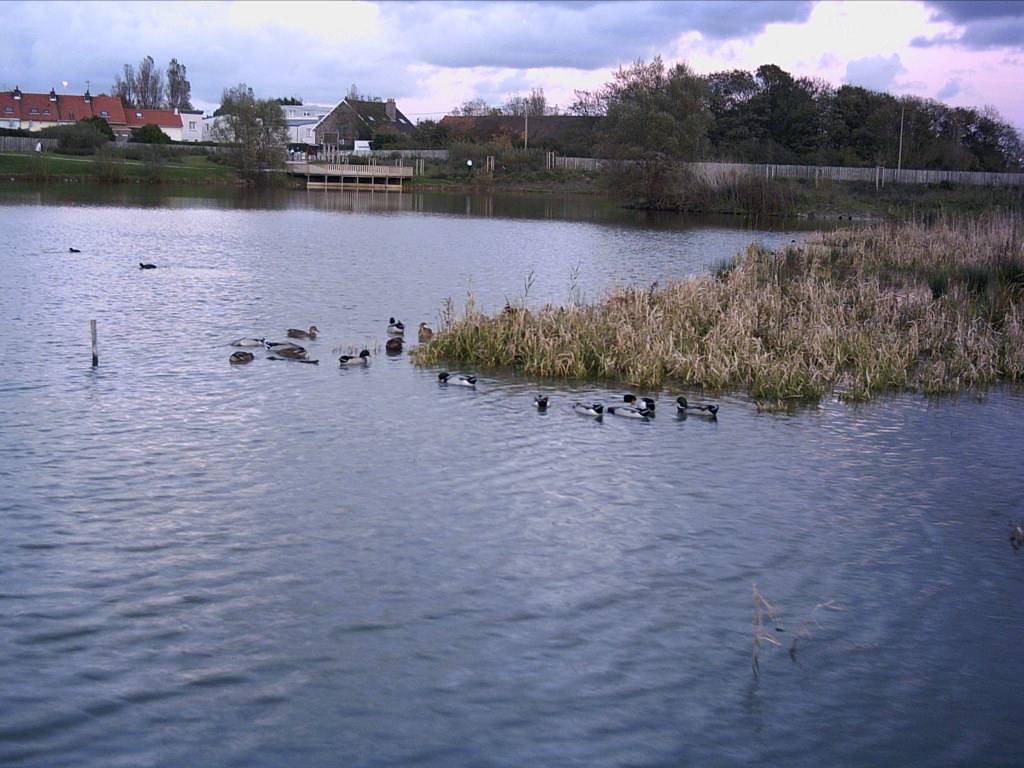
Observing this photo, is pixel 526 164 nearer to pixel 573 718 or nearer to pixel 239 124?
pixel 239 124

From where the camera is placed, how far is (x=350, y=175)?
9256cm

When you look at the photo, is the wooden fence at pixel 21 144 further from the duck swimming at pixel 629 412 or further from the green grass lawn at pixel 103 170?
the duck swimming at pixel 629 412

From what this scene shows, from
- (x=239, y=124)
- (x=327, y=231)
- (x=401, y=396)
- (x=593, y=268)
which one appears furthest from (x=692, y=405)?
(x=239, y=124)

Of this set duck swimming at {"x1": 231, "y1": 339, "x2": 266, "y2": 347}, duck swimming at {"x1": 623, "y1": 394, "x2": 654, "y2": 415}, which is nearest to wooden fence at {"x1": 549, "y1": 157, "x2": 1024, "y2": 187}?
duck swimming at {"x1": 231, "y1": 339, "x2": 266, "y2": 347}

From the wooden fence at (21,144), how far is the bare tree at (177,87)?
8662 centimetres

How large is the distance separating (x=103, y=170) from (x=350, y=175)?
22000 millimetres

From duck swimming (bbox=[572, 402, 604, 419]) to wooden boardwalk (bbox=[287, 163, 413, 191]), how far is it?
77745 mm

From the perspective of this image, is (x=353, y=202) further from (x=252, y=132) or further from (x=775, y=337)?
(x=775, y=337)

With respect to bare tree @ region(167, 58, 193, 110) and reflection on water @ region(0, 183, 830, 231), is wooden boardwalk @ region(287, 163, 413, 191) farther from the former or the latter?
bare tree @ region(167, 58, 193, 110)

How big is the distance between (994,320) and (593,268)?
50.6 feet

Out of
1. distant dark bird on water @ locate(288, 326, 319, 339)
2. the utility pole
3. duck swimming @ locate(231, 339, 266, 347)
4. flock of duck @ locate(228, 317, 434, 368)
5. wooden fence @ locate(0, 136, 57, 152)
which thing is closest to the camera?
flock of duck @ locate(228, 317, 434, 368)

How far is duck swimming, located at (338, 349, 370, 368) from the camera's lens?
61.9 ft

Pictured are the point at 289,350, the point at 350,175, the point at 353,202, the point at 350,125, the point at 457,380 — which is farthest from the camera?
the point at 350,125

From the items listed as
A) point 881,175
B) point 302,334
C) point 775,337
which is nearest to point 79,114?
point 881,175
